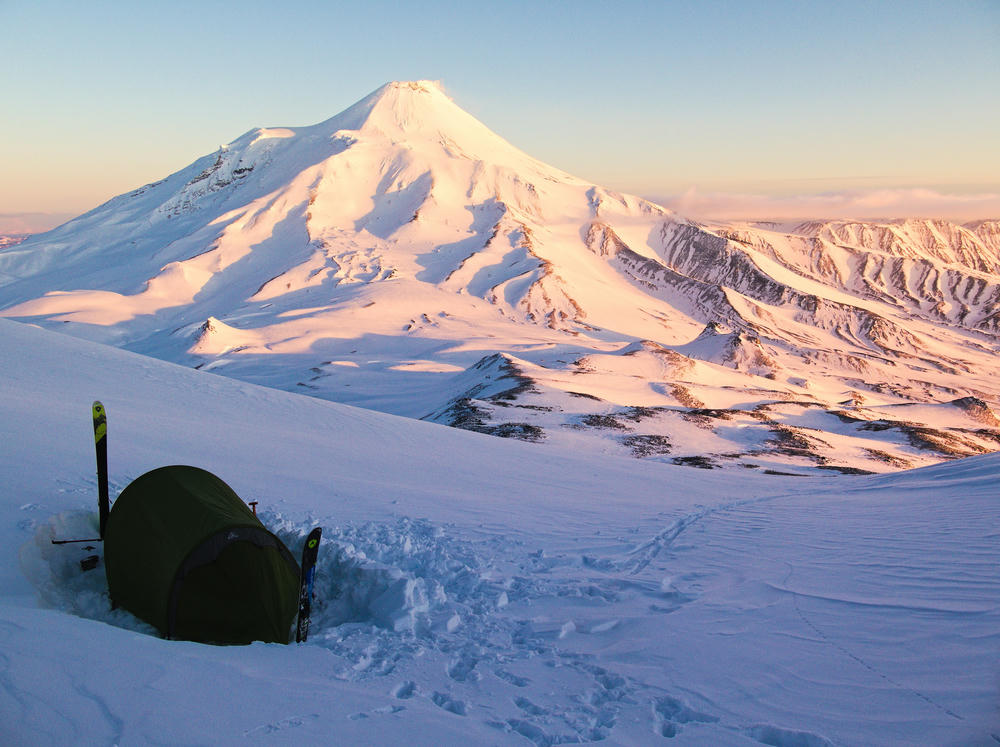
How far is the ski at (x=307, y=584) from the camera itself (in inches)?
263

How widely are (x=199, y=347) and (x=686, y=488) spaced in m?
63.9

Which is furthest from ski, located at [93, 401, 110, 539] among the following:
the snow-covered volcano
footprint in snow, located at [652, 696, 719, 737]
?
the snow-covered volcano

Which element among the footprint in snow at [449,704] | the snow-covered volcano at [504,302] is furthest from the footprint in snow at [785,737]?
the snow-covered volcano at [504,302]

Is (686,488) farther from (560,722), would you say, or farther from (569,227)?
(569,227)

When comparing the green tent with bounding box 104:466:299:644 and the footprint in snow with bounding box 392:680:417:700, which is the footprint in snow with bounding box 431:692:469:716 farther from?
the green tent with bounding box 104:466:299:644

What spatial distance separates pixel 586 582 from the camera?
25.9 ft

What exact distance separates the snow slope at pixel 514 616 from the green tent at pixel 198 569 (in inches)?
15.0

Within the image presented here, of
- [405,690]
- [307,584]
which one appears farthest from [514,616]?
[307,584]

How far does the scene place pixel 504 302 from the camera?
93562 mm

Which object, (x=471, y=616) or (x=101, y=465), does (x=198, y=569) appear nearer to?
(x=101, y=465)

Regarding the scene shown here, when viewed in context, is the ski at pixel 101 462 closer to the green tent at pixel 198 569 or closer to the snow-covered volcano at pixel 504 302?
the green tent at pixel 198 569

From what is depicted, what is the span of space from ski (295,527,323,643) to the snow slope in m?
0.32

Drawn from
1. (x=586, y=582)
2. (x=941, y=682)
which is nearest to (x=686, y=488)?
(x=586, y=582)

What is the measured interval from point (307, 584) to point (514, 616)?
7.68 feet
